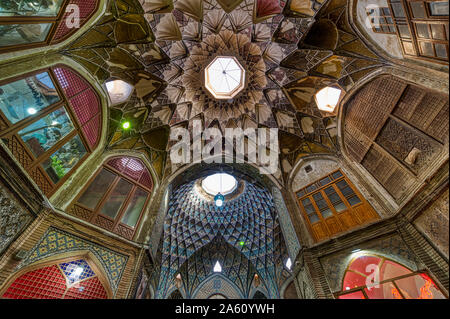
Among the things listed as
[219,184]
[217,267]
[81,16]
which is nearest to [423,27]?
[81,16]

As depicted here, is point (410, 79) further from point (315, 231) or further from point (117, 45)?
point (117, 45)

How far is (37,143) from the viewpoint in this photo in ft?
18.5

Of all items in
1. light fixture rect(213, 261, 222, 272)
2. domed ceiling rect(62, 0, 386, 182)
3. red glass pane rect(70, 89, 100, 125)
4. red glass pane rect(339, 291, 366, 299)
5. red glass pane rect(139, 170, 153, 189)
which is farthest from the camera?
light fixture rect(213, 261, 222, 272)

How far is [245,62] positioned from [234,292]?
48.2 ft

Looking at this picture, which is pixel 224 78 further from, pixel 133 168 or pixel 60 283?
pixel 60 283

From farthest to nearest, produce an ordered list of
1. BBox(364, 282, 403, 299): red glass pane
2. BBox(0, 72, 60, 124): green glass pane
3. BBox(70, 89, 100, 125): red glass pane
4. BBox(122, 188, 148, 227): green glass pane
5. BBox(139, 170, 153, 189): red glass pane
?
BBox(139, 170, 153, 189): red glass pane
BBox(122, 188, 148, 227): green glass pane
BBox(70, 89, 100, 125): red glass pane
BBox(364, 282, 403, 299): red glass pane
BBox(0, 72, 60, 124): green glass pane

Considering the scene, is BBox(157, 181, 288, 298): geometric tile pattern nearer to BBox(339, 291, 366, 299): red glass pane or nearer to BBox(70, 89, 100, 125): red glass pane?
BBox(70, 89, 100, 125): red glass pane

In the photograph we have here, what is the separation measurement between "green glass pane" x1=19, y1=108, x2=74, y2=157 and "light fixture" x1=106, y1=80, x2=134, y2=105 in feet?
6.98

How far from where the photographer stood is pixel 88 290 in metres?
5.91

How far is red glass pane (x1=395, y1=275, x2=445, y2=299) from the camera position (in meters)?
4.71

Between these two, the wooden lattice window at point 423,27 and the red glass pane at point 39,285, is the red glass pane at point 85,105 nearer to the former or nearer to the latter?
the red glass pane at point 39,285

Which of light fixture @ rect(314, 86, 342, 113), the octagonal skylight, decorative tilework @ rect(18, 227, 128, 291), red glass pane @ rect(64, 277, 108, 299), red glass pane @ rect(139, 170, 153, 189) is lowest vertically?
red glass pane @ rect(64, 277, 108, 299)

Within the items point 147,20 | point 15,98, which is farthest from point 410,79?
point 15,98

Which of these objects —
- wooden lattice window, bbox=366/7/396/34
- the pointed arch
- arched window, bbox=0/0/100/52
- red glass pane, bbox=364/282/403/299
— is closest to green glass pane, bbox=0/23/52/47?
arched window, bbox=0/0/100/52
